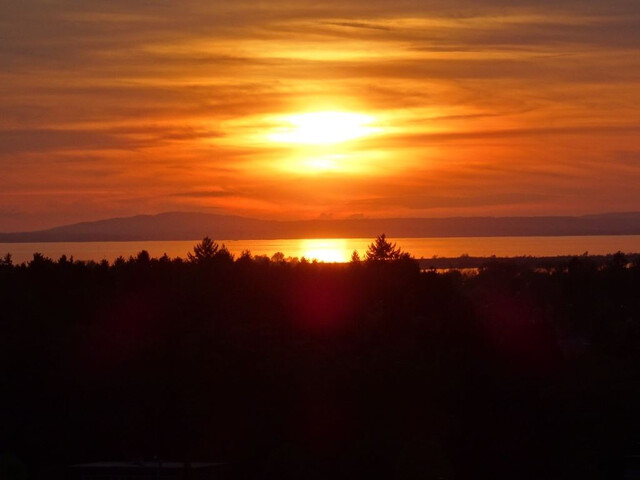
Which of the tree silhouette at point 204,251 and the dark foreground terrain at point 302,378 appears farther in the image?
the tree silhouette at point 204,251

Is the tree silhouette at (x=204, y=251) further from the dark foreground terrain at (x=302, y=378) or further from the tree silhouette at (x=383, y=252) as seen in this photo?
the tree silhouette at (x=383, y=252)

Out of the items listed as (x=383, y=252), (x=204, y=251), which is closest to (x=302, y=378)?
(x=383, y=252)

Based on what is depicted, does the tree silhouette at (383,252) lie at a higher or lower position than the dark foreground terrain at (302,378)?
higher

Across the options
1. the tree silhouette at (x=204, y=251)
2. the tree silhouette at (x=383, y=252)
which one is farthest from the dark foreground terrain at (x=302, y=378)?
the tree silhouette at (x=204, y=251)

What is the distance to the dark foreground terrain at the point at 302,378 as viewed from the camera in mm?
37969

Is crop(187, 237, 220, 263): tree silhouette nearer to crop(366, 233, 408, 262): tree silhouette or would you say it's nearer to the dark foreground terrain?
the dark foreground terrain

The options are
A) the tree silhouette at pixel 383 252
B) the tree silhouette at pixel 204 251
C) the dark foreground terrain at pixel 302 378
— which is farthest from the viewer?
the tree silhouette at pixel 204 251

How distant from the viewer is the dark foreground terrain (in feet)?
125

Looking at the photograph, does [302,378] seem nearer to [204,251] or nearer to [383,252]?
[383,252]

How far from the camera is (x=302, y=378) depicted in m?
43.0

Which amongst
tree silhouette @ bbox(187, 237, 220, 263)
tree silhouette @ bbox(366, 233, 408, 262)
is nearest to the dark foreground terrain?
tree silhouette @ bbox(366, 233, 408, 262)

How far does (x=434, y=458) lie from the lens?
34.9 metres

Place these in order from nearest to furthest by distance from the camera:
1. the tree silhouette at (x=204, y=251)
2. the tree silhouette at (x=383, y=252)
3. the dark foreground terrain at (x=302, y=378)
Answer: the dark foreground terrain at (x=302, y=378), the tree silhouette at (x=383, y=252), the tree silhouette at (x=204, y=251)

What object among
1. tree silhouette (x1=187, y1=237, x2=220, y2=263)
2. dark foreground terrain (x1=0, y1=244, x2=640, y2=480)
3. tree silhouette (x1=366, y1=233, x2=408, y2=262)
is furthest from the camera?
tree silhouette (x1=187, y1=237, x2=220, y2=263)
